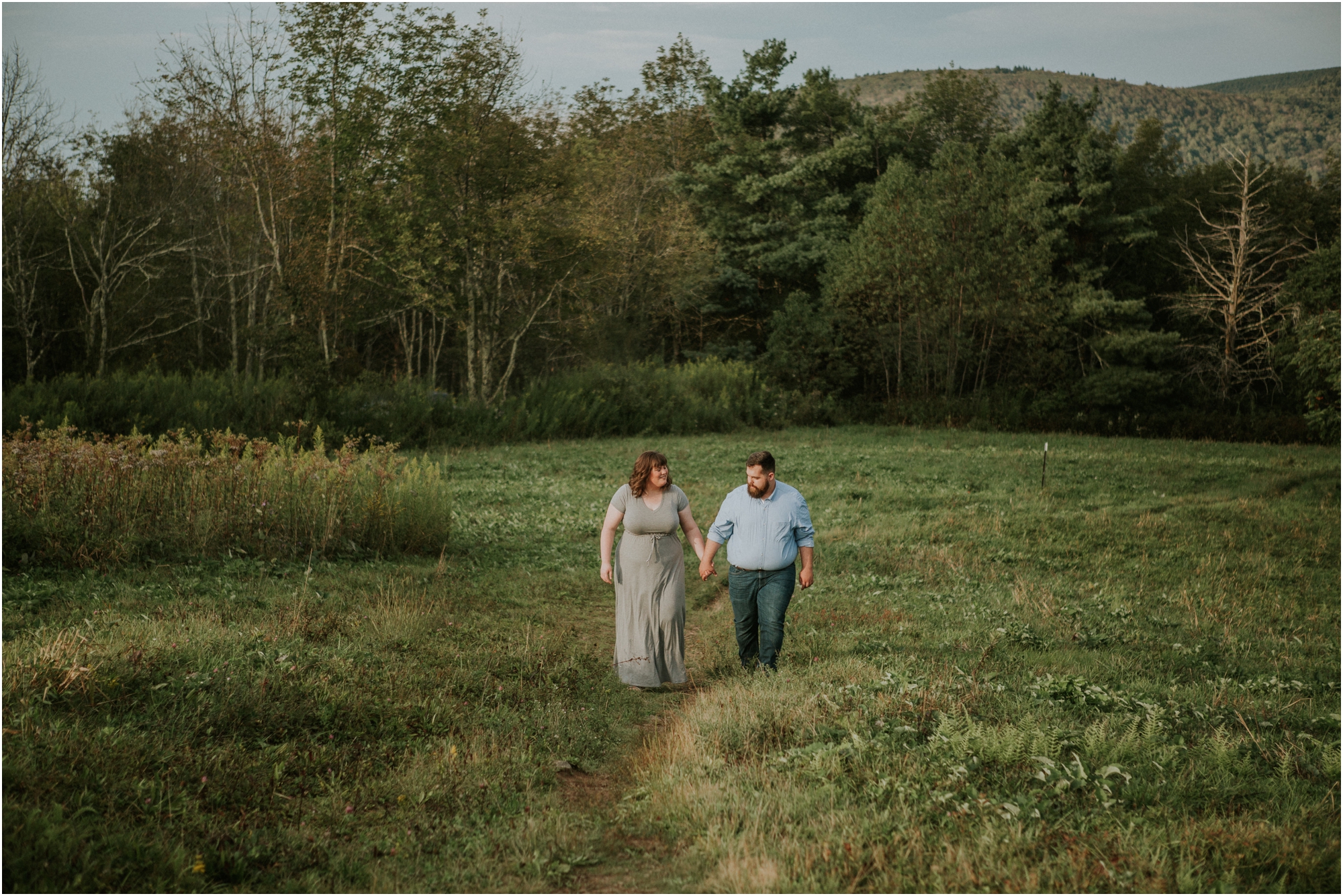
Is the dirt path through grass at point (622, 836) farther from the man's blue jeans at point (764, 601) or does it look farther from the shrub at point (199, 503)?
the shrub at point (199, 503)

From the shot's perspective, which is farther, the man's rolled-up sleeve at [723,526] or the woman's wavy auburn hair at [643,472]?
the man's rolled-up sleeve at [723,526]

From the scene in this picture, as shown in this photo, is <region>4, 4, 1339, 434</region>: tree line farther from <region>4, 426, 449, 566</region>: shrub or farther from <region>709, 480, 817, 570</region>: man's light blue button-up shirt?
<region>709, 480, 817, 570</region>: man's light blue button-up shirt

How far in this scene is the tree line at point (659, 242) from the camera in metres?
29.4

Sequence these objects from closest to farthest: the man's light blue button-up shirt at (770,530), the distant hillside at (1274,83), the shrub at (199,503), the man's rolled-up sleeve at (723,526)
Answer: the man's light blue button-up shirt at (770,530) → the man's rolled-up sleeve at (723,526) → the shrub at (199,503) → the distant hillside at (1274,83)

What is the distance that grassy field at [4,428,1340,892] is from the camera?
434 cm

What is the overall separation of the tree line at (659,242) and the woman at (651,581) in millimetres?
17700

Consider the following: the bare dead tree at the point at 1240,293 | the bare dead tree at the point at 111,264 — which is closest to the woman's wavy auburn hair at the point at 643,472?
the bare dead tree at the point at 111,264

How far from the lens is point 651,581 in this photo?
7898 mm

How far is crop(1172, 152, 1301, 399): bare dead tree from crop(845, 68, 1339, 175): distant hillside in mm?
8767

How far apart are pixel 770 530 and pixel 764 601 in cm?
60

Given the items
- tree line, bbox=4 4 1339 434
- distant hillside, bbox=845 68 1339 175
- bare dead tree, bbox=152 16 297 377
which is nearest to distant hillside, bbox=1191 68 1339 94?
distant hillside, bbox=845 68 1339 175

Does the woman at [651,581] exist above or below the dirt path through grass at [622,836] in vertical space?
above

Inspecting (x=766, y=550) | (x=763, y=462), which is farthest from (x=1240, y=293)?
(x=766, y=550)

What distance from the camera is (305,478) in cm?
1178
